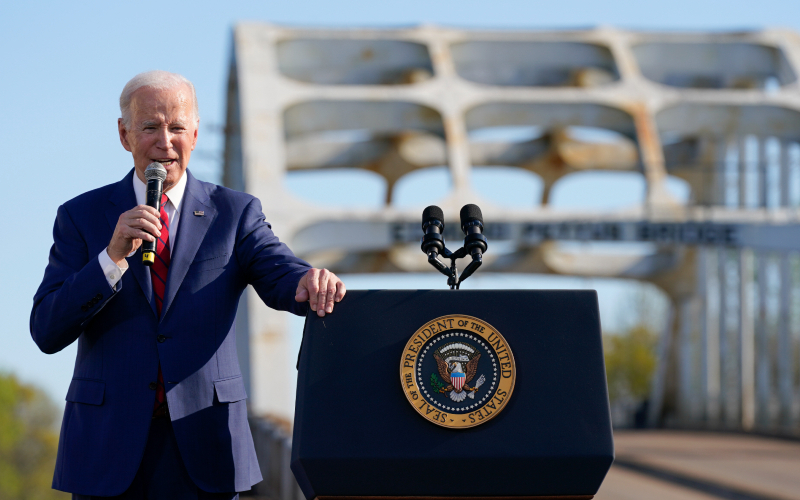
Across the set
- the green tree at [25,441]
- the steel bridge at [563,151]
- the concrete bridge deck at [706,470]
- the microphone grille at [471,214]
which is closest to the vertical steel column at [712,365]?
the steel bridge at [563,151]

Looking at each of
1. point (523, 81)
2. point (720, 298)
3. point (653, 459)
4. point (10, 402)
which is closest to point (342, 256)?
point (523, 81)

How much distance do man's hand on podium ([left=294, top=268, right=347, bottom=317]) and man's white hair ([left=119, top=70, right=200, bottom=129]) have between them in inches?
24.7

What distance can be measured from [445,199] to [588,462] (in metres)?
21.3

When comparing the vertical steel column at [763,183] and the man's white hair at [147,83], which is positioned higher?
the vertical steel column at [763,183]

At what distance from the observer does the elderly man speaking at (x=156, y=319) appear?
115 inches

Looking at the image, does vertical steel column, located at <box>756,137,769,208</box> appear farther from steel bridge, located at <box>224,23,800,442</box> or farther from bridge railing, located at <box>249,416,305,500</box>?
bridge railing, located at <box>249,416,305,500</box>

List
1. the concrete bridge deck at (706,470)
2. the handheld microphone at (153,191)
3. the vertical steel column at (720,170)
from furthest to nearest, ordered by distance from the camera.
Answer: the vertical steel column at (720,170) → the concrete bridge deck at (706,470) → the handheld microphone at (153,191)

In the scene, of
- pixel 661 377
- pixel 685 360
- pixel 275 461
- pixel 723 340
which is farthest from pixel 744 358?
pixel 275 461

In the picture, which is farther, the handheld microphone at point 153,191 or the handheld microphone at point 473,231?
the handheld microphone at point 473,231

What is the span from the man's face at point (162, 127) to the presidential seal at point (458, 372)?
886 mm

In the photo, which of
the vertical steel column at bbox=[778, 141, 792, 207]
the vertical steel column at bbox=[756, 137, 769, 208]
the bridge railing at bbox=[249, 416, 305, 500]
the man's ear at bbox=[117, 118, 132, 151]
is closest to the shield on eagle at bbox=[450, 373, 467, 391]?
the man's ear at bbox=[117, 118, 132, 151]

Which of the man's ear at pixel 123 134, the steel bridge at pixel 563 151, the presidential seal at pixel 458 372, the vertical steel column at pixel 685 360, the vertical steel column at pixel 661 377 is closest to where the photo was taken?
the presidential seal at pixel 458 372

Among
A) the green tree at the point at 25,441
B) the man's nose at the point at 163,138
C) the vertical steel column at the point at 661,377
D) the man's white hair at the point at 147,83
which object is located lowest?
the green tree at the point at 25,441

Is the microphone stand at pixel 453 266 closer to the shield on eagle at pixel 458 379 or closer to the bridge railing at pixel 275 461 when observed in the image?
the shield on eagle at pixel 458 379
